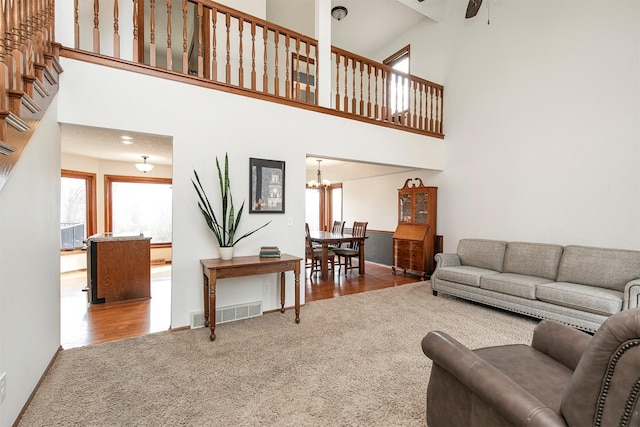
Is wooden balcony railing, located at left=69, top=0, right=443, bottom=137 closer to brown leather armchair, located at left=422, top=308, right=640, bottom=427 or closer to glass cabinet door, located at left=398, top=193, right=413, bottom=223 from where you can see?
glass cabinet door, located at left=398, top=193, right=413, bottom=223

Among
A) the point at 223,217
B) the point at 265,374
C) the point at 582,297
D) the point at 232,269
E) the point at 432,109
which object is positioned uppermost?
the point at 432,109

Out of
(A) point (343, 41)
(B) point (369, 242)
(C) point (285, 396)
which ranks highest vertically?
(A) point (343, 41)

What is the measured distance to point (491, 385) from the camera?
117 cm

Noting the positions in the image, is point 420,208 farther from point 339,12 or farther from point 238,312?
point 339,12

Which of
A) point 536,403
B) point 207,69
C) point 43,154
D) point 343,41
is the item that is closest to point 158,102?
point 207,69

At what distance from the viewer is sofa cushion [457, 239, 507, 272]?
423cm

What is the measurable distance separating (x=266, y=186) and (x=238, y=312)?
1522 mm

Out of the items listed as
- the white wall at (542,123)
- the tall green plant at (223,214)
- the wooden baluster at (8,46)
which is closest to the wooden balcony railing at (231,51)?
the white wall at (542,123)

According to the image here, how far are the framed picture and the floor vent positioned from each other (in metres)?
1.12

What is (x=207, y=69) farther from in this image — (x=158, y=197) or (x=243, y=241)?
(x=158, y=197)

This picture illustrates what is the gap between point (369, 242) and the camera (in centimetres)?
731

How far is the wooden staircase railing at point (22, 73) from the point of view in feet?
4.93

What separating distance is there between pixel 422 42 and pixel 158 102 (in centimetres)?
546

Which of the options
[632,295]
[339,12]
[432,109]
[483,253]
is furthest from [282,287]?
[339,12]
